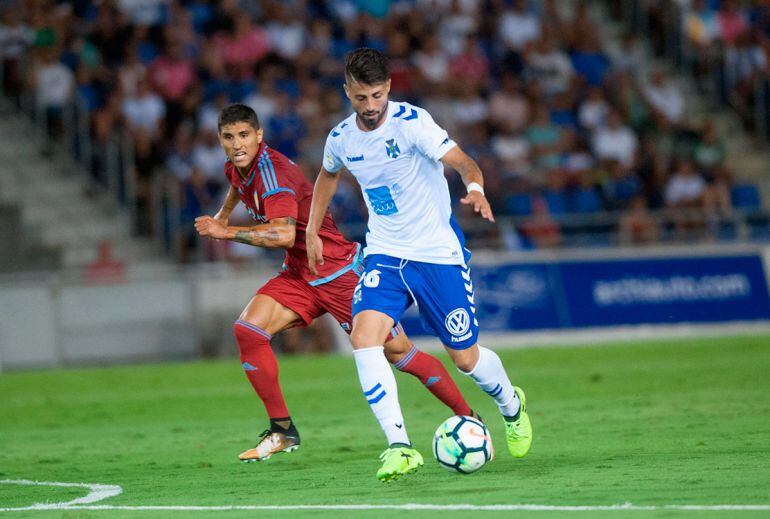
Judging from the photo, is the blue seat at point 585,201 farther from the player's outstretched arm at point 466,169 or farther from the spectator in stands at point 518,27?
the player's outstretched arm at point 466,169

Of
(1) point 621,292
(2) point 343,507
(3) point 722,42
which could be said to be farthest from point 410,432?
(3) point 722,42

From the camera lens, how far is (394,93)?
23031 millimetres

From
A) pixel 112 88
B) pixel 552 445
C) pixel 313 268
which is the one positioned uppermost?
pixel 112 88

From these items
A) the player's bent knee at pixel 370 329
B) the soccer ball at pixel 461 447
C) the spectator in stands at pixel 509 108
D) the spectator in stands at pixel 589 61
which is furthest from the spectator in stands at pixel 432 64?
the soccer ball at pixel 461 447

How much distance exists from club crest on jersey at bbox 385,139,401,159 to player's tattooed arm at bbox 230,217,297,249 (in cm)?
121

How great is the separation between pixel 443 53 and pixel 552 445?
52.9 feet

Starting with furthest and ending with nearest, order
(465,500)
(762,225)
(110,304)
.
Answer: (762,225), (110,304), (465,500)

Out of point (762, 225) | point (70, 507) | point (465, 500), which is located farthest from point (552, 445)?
point (762, 225)

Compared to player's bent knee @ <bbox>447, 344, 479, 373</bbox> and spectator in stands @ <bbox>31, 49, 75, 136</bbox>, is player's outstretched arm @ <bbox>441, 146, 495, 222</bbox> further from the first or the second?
spectator in stands @ <bbox>31, 49, 75, 136</bbox>

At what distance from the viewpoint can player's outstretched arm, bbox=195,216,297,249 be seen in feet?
28.6

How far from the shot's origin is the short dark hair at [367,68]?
799 centimetres

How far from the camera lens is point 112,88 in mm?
22188

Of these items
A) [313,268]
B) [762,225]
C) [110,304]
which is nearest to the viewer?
[313,268]

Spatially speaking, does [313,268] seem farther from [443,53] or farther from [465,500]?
[443,53]
